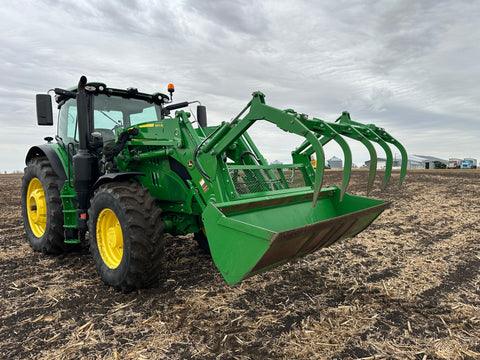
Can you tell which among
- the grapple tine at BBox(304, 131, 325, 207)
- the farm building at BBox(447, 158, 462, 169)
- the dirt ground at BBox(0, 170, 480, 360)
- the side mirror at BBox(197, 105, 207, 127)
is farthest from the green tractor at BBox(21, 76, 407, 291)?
the farm building at BBox(447, 158, 462, 169)

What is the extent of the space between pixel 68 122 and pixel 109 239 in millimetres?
2393

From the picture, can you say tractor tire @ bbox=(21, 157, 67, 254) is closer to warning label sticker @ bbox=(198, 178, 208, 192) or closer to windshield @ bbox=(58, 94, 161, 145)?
windshield @ bbox=(58, 94, 161, 145)

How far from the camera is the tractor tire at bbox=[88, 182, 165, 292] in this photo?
341 cm

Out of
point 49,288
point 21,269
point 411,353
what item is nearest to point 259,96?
point 411,353

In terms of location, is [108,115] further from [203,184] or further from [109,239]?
[203,184]

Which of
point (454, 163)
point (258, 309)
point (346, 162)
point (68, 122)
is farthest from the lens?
point (454, 163)

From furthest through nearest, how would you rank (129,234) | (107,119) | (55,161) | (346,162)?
(55,161)
(107,119)
(129,234)
(346,162)

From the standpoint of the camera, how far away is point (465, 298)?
3592mm

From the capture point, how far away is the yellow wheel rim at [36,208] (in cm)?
543

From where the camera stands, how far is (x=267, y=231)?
257 centimetres

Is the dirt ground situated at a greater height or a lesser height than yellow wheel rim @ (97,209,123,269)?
lesser

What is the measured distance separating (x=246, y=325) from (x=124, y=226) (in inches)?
62.3

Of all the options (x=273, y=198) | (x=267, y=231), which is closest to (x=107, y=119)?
(x=273, y=198)

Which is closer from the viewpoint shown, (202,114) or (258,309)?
(258,309)
